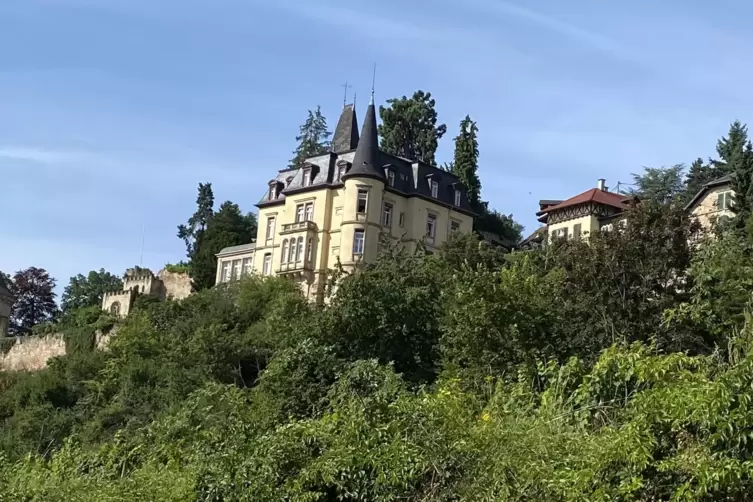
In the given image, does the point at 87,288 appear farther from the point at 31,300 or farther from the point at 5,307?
the point at 5,307

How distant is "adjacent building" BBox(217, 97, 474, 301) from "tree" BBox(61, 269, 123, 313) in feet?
82.3

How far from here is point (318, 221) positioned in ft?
184

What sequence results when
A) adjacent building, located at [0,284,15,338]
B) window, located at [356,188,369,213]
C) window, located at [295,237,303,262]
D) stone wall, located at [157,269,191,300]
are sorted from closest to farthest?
window, located at [356,188,369,213] → window, located at [295,237,303,262] → stone wall, located at [157,269,191,300] → adjacent building, located at [0,284,15,338]

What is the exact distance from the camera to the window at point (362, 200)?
5441cm

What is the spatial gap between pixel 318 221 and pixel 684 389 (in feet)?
145

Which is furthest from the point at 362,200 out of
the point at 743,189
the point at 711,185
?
the point at 743,189

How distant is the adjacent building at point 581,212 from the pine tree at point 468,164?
5.99 m

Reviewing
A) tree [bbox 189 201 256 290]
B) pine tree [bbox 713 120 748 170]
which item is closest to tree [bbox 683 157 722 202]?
pine tree [bbox 713 120 748 170]

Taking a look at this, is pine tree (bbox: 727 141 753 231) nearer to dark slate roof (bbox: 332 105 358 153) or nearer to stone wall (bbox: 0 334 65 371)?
dark slate roof (bbox: 332 105 358 153)

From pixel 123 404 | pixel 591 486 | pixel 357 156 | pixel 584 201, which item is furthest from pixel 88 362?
pixel 591 486

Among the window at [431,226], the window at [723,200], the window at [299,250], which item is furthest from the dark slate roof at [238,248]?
the window at [723,200]

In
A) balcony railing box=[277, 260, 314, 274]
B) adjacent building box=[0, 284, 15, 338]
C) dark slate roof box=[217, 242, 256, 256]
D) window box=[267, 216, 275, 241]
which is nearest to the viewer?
balcony railing box=[277, 260, 314, 274]

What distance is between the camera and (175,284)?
64.1m

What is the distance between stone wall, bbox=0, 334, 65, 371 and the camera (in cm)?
5788
